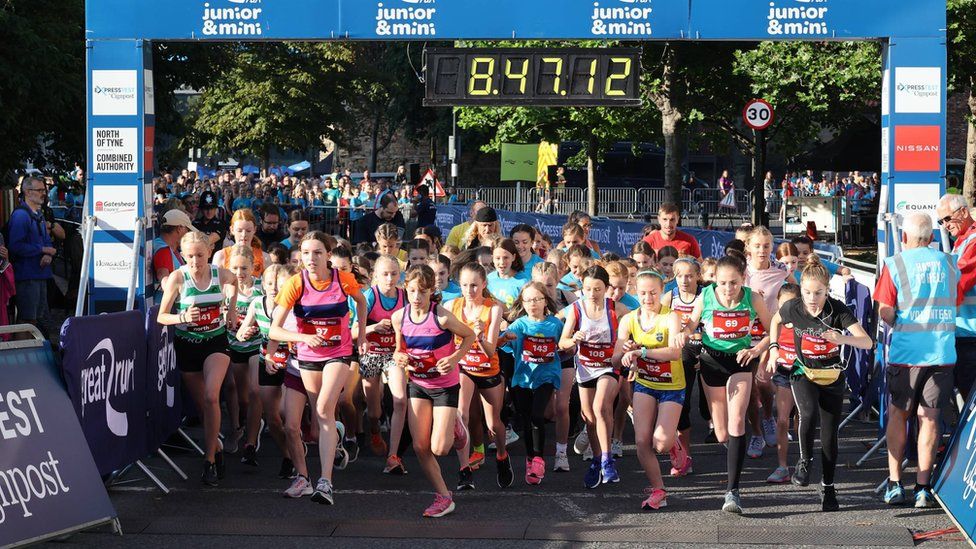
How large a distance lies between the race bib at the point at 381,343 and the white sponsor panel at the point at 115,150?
138 inches

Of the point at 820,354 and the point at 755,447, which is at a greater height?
the point at 820,354

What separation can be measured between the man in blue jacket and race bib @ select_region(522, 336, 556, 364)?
20.9 ft

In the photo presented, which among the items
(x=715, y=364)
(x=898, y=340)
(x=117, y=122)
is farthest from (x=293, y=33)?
(x=898, y=340)

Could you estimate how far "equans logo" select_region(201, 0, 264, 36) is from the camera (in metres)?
12.0

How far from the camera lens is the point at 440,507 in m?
8.55

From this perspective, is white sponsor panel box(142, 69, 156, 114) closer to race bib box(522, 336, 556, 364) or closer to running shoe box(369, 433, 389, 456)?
running shoe box(369, 433, 389, 456)

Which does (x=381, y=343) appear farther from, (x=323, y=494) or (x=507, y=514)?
(x=507, y=514)

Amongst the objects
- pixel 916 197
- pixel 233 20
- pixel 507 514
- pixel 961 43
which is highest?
pixel 961 43

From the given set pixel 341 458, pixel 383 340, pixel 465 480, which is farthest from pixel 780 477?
pixel 341 458

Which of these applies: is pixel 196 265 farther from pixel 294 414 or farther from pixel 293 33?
pixel 293 33

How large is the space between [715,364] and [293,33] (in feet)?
17.8

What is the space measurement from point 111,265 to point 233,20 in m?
2.58

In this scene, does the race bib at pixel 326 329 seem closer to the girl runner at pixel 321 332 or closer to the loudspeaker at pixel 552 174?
the girl runner at pixel 321 332

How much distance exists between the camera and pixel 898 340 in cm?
870
